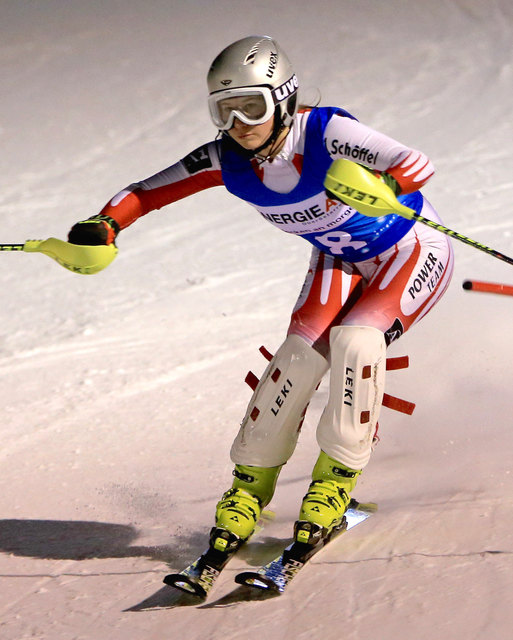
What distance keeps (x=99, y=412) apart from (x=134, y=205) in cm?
188

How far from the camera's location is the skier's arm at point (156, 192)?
3.56 metres

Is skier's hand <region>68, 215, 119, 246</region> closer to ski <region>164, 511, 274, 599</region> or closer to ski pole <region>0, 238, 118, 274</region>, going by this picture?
ski pole <region>0, 238, 118, 274</region>

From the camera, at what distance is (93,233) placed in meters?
3.53

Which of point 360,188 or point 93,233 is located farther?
point 93,233

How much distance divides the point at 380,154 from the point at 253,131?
429 millimetres

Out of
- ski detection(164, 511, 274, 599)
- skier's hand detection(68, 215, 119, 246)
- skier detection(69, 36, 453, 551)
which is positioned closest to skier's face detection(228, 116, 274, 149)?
skier detection(69, 36, 453, 551)

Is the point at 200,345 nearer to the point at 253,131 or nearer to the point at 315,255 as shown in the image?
the point at 315,255

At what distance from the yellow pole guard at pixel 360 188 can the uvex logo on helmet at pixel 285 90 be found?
37 centimetres

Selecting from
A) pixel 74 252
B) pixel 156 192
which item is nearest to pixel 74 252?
pixel 74 252

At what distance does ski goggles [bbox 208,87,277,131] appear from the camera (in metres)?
3.27

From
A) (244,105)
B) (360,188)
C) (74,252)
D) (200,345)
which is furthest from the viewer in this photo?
(200,345)

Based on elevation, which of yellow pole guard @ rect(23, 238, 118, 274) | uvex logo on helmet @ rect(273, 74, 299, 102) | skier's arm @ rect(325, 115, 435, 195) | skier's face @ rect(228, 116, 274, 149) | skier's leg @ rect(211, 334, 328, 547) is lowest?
skier's leg @ rect(211, 334, 328, 547)

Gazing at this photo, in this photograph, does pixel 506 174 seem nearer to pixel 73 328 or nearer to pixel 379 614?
pixel 73 328

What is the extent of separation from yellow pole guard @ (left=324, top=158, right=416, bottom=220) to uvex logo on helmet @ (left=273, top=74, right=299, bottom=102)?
0.37 meters
